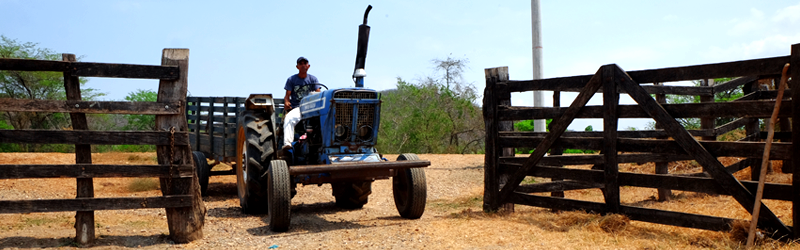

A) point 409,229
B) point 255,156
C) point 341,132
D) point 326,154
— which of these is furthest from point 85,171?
point 409,229

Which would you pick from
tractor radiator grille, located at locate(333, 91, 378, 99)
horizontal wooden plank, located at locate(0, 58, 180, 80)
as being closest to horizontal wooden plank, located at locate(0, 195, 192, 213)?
horizontal wooden plank, located at locate(0, 58, 180, 80)

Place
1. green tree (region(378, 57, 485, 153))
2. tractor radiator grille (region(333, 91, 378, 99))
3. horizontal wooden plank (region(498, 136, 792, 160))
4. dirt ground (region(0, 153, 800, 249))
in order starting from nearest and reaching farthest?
horizontal wooden plank (region(498, 136, 792, 160)) < dirt ground (region(0, 153, 800, 249)) < tractor radiator grille (region(333, 91, 378, 99)) < green tree (region(378, 57, 485, 153))

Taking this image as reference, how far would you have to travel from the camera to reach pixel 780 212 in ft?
20.9

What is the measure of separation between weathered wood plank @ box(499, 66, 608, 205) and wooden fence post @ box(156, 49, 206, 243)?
3.68 m

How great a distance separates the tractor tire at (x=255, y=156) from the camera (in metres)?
7.25

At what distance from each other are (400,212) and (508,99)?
2.02 meters

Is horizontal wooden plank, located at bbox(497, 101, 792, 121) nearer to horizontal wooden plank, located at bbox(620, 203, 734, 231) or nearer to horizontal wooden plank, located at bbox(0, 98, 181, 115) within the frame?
horizontal wooden plank, located at bbox(620, 203, 734, 231)

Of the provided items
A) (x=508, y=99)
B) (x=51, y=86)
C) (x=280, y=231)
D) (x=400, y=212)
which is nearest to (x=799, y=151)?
(x=508, y=99)

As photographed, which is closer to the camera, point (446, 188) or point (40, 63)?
point (40, 63)

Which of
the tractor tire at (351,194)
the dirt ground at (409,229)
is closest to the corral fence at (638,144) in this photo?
the dirt ground at (409,229)

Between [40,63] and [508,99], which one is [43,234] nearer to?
[40,63]

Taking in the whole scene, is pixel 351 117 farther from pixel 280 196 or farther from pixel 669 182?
pixel 669 182

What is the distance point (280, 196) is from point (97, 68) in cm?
224

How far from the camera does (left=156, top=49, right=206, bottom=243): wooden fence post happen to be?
5691 mm
